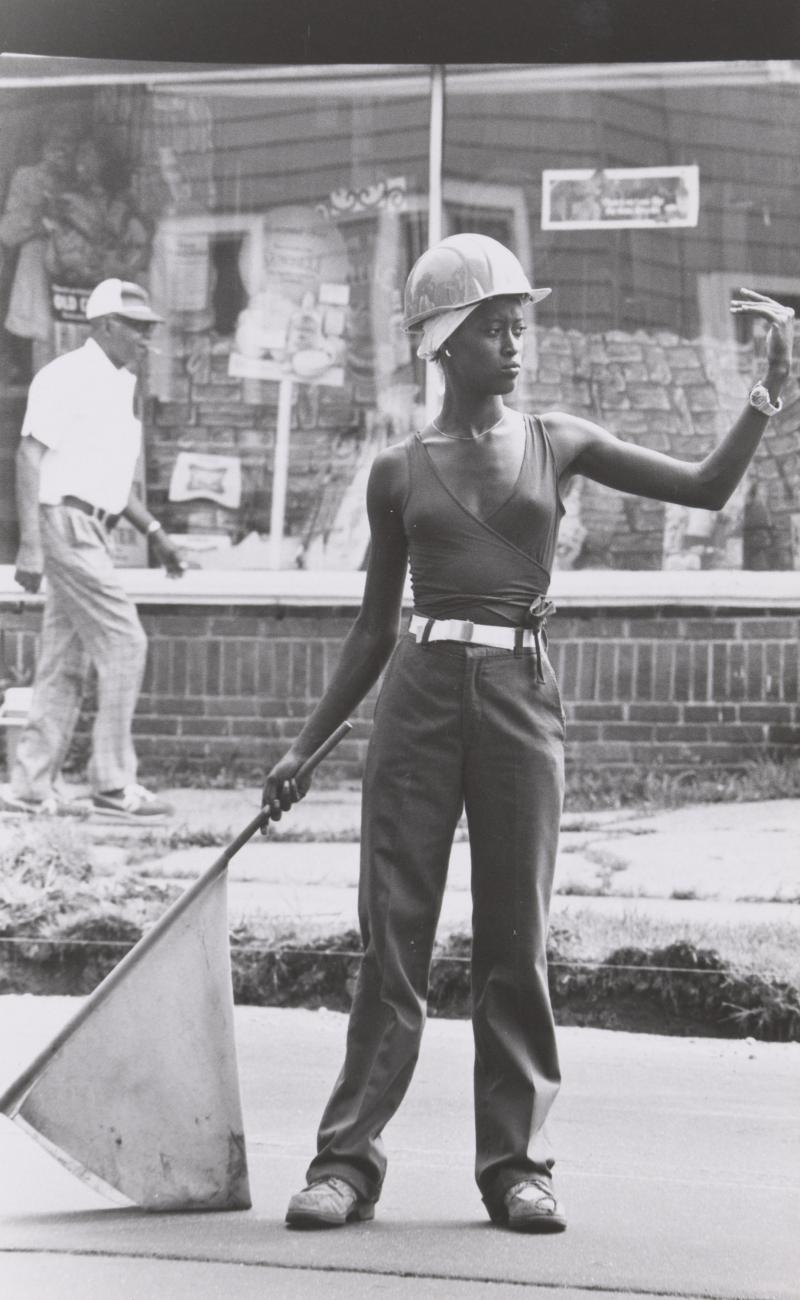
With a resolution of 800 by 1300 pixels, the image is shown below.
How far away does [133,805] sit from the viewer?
21.8 ft

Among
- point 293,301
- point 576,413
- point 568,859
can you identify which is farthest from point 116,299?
point 568,859

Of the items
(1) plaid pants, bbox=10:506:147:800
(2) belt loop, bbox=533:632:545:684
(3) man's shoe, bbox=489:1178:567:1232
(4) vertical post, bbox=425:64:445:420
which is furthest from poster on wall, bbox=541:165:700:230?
(3) man's shoe, bbox=489:1178:567:1232

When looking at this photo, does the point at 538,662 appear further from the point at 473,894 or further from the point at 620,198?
the point at 620,198

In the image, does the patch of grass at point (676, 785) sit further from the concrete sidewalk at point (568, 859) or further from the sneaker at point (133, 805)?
the sneaker at point (133, 805)

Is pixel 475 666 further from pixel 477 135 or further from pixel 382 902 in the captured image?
pixel 477 135

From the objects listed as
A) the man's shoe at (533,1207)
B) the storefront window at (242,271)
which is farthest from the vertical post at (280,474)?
the man's shoe at (533,1207)

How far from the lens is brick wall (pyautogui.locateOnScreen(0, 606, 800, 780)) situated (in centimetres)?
641

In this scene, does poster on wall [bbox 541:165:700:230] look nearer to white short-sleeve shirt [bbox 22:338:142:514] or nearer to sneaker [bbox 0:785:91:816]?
white short-sleeve shirt [bbox 22:338:142:514]

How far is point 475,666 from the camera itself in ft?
13.3

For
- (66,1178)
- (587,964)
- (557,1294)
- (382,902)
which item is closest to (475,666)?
(382,902)

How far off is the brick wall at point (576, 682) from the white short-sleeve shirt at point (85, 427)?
1.37ft

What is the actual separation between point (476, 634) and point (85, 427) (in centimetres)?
286

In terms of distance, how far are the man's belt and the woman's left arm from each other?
2655mm

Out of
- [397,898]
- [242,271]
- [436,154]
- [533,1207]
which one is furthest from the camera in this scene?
[242,271]
